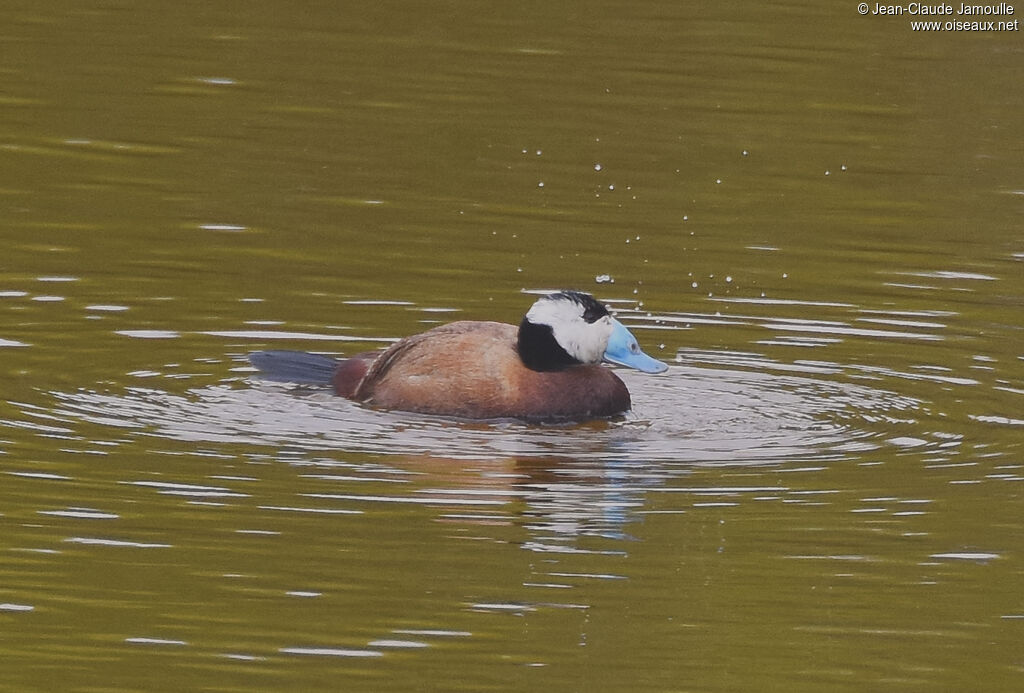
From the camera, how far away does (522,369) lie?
1051 cm

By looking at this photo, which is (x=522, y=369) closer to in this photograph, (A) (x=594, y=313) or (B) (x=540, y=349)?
(B) (x=540, y=349)

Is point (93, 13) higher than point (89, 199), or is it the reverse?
point (93, 13)

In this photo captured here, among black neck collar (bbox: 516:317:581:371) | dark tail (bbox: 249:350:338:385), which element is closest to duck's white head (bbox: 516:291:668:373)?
black neck collar (bbox: 516:317:581:371)

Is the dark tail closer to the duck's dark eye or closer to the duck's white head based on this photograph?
the duck's white head

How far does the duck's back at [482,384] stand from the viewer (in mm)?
10422

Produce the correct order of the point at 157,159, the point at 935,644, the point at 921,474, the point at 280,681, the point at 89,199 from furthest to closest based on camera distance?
the point at 157,159
the point at 89,199
the point at 921,474
the point at 935,644
the point at 280,681

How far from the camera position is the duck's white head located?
1048cm

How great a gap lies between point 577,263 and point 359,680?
21.8ft

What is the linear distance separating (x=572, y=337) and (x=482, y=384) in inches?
17.6

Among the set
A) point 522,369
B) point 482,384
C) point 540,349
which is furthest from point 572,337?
point 482,384

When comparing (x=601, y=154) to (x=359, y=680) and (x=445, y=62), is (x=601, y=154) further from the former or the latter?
(x=359, y=680)

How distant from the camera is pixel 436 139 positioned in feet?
52.7

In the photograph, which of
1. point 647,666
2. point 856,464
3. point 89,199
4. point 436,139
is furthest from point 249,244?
point 647,666

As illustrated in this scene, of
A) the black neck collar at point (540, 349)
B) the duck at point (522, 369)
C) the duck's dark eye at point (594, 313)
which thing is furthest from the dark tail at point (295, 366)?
the duck's dark eye at point (594, 313)
